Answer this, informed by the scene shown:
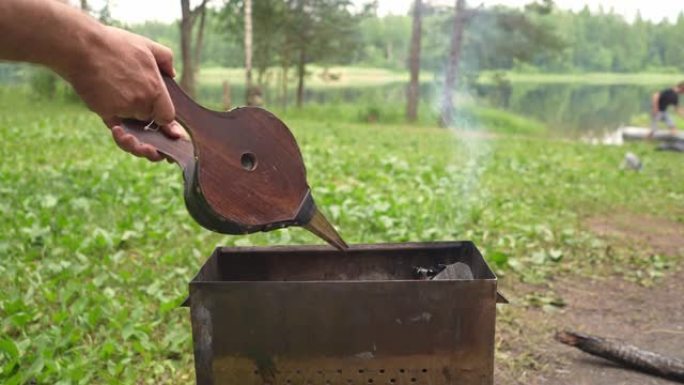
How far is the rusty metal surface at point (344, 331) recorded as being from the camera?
6.01 feet

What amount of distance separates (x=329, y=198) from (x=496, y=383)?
2913 mm

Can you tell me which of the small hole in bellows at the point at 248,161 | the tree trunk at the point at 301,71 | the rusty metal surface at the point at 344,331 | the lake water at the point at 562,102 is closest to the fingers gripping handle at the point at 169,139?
the small hole in bellows at the point at 248,161

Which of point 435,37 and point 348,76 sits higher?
point 435,37

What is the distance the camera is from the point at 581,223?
5359 mm

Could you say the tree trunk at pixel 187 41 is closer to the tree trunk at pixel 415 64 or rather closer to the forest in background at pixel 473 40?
the forest in background at pixel 473 40

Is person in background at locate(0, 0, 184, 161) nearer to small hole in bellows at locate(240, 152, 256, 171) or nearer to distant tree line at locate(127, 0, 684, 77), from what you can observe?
small hole in bellows at locate(240, 152, 256, 171)

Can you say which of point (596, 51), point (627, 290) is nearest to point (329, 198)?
point (627, 290)

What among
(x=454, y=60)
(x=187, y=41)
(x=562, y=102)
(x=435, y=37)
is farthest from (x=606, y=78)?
(x=187, y=41)

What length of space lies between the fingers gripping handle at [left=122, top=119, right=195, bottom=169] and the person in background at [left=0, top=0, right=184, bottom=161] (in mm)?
42

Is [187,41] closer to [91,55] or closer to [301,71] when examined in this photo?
[301,71]

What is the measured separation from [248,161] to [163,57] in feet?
1.16

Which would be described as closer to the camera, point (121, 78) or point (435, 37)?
point (121, 78)

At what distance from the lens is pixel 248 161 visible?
1.81m

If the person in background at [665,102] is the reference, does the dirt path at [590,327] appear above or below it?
below
